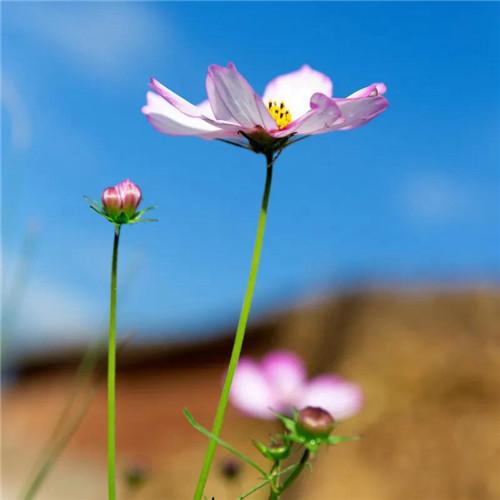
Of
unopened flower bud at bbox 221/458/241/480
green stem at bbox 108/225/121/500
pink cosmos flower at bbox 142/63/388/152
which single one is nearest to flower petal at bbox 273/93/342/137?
pink cosmos flower at bbox 142/63/388/152

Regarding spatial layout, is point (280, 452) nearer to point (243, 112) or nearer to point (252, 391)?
point (252, 391)

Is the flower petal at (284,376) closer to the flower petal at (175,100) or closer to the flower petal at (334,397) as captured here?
the flower petal at (334,397)

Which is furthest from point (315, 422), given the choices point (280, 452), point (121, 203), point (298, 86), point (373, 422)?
point (373, 422)

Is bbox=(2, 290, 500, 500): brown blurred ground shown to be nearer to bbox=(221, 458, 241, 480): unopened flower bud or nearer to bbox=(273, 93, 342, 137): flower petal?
bbox=(221, 458, 241, 480): unopened flower bud

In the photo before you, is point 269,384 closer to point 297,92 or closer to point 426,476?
point 297,92

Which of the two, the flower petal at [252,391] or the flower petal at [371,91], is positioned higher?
the flower petal at [371,91]

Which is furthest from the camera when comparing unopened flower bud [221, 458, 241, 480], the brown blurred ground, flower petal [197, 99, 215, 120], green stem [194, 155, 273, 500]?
the brown blurred ground

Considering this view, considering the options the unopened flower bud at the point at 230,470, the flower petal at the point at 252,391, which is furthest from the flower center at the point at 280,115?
the unopened flower bud at the point at 230,470
